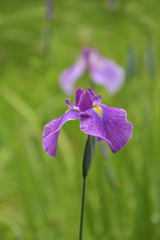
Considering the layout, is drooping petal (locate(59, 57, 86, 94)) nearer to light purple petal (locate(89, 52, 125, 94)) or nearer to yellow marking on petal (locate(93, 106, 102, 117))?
light purple petal (locate(89, 52, 125, 94))

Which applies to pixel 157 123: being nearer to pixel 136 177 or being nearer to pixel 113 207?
pixel 136 177

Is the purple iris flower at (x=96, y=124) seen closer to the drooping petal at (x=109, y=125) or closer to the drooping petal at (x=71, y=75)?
the drooping petal at (x=109, y=125)

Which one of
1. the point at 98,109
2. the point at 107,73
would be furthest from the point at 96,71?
the point at 98,109

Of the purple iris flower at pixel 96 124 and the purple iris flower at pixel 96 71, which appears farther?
the purple iris flower at pixel 96 71

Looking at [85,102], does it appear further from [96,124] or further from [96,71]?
[96,71]

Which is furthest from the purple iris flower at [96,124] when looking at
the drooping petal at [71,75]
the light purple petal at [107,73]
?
the drooping petal at [71,75]

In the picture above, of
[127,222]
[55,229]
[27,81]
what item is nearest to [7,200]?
[55,229]
